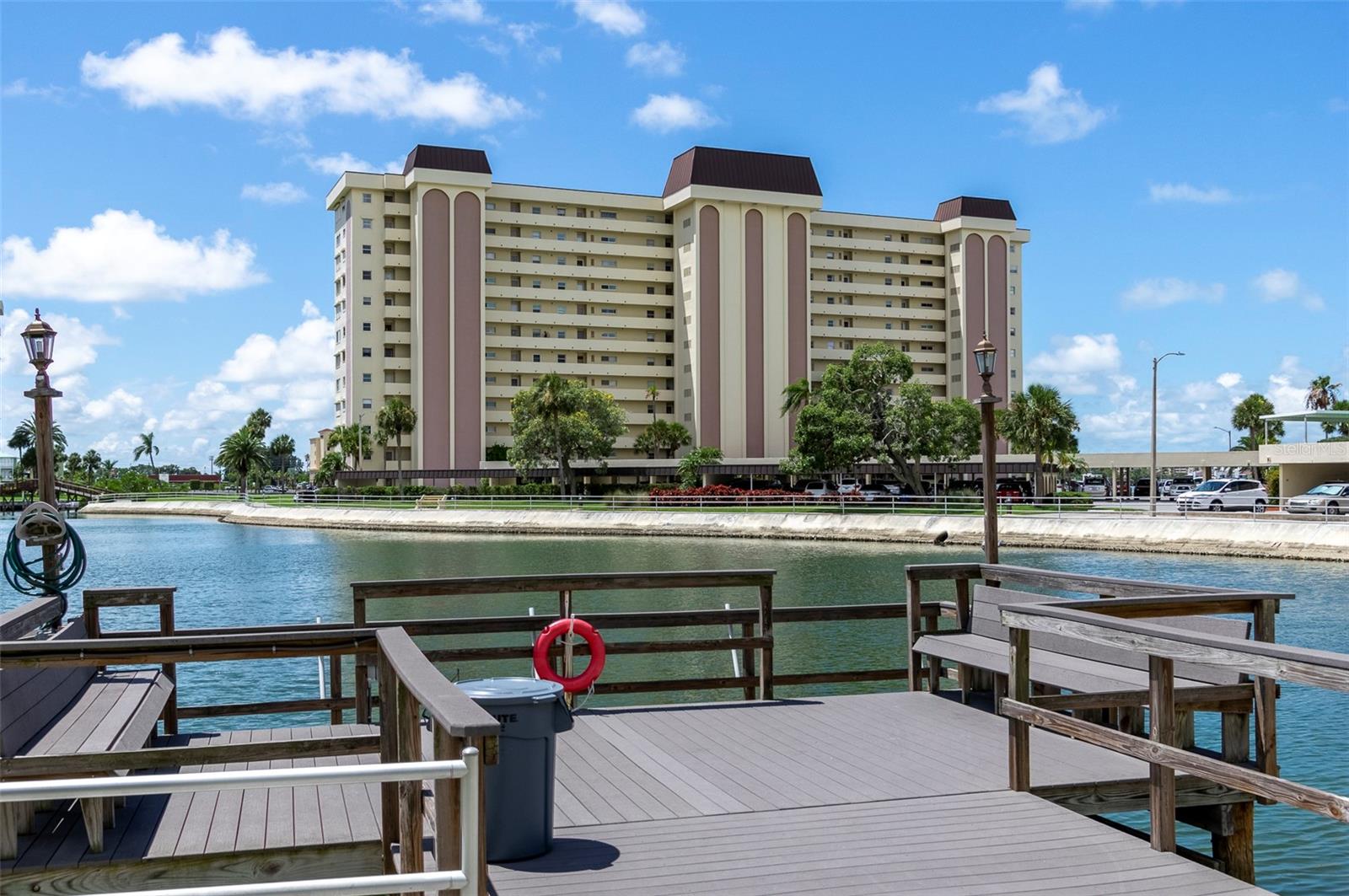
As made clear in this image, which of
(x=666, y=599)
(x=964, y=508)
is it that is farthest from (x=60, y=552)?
(x=964, y=508)

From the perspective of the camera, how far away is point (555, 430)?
81375 millimetres

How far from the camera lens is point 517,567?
4153 cm

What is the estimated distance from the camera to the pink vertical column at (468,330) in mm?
94750

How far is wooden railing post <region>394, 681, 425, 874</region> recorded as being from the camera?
15.0 ft

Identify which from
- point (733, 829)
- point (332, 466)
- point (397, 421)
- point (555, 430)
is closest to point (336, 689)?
point (733, 829)

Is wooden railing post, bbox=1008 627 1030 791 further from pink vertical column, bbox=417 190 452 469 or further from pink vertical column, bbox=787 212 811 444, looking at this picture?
pink vertical column, bbox=787 212 811 444

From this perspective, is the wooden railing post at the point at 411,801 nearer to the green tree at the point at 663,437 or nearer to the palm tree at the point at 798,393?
the palm tree at the point at 798,393

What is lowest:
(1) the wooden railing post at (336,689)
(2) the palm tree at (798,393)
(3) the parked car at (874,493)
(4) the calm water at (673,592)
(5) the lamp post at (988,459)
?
(4) the calm water at (673,592)

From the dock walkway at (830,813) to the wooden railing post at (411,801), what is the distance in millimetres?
775

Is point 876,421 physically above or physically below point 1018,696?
above

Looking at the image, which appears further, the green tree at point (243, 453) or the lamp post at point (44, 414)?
the green tree at point (243, 453)

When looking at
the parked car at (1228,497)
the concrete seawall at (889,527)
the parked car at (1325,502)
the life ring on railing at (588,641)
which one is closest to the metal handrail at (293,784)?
the life ring on railing at (588,641)

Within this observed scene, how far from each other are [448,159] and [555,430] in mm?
28387

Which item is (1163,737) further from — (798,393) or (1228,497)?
(798,393)
